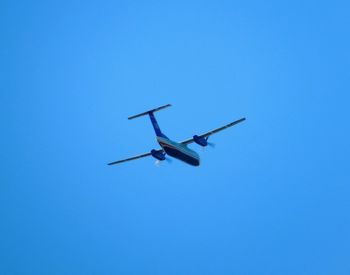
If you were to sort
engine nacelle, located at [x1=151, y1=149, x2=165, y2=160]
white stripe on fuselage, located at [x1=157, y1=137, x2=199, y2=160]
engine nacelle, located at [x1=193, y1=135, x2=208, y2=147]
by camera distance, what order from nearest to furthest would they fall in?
white stripe on fuselage, located at [x1=157, y1=137, x2=199, y2=160] < engine nacelle, located at [x1=193, y1=135, x2=208, y2=147] < engine nacelle, located at [x1=151, y1=149, x2=165, y2=160]

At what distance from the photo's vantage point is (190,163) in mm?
85562

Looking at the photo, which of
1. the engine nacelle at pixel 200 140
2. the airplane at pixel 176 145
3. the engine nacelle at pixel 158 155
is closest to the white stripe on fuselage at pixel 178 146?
the airplane at pixel 176 145

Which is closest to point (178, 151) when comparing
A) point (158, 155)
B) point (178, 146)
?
point (178, 146)

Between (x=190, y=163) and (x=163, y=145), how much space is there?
6.77 m

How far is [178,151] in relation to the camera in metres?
81.8

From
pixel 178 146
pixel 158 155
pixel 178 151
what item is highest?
pixel 158 155

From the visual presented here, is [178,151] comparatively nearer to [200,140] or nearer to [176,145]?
[176,145]

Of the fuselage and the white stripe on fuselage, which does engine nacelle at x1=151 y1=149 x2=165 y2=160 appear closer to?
the fuselage

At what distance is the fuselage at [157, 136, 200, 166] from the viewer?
80562mm

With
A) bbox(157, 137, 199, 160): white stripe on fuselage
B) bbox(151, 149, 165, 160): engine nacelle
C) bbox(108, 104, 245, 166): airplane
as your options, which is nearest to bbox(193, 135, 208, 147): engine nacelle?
bbox(108, 104, 245, 166): airplane

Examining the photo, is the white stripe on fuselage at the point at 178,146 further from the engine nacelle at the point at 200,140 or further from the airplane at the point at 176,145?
the engine nacelle at the point at 200,140

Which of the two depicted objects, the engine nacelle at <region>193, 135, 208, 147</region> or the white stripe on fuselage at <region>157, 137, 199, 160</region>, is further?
the engine nacelle at <region>193, 135, 208, 147</region>

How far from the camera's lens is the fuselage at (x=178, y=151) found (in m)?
80.6

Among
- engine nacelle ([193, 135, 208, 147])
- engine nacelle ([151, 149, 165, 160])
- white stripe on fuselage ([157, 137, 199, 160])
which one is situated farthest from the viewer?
engine nacelle ([151, 149, 165, 160])
